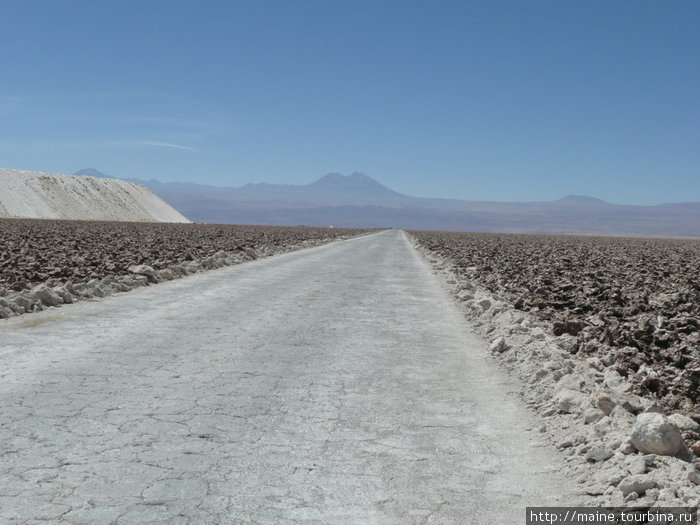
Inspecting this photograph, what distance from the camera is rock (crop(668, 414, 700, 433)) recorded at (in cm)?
519

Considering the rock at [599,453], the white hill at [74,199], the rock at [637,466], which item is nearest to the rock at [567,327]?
the rock at [599,453]

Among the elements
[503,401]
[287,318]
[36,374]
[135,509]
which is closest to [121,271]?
[287,318]

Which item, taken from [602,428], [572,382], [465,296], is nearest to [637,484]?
[602,428]

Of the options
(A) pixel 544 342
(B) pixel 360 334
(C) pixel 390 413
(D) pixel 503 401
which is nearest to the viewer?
(C) pixel 390 413

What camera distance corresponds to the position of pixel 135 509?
153 inches

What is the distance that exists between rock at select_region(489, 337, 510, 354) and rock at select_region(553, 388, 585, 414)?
2684 millimetres

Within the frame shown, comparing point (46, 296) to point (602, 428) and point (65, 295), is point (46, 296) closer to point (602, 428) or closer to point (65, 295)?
point (65, 295)

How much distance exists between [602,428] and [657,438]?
0.72 metres

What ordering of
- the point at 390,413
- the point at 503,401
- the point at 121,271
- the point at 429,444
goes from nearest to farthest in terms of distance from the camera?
the point at 429,444, the point at 390,413, the point at 503,401, the point at 121,271

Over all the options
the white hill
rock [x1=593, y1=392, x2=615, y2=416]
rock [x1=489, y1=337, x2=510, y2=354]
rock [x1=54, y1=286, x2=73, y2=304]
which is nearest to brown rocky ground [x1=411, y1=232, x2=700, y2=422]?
rock [x1=593, y1=392, x2=615, y2=416]

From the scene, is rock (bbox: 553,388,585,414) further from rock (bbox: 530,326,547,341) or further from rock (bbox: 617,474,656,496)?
rock (bbox: 530,326,547,341)

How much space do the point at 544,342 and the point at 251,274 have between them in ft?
39.5

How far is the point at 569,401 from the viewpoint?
19.9 ft

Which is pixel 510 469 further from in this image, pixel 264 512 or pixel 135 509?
pixel 135 509
